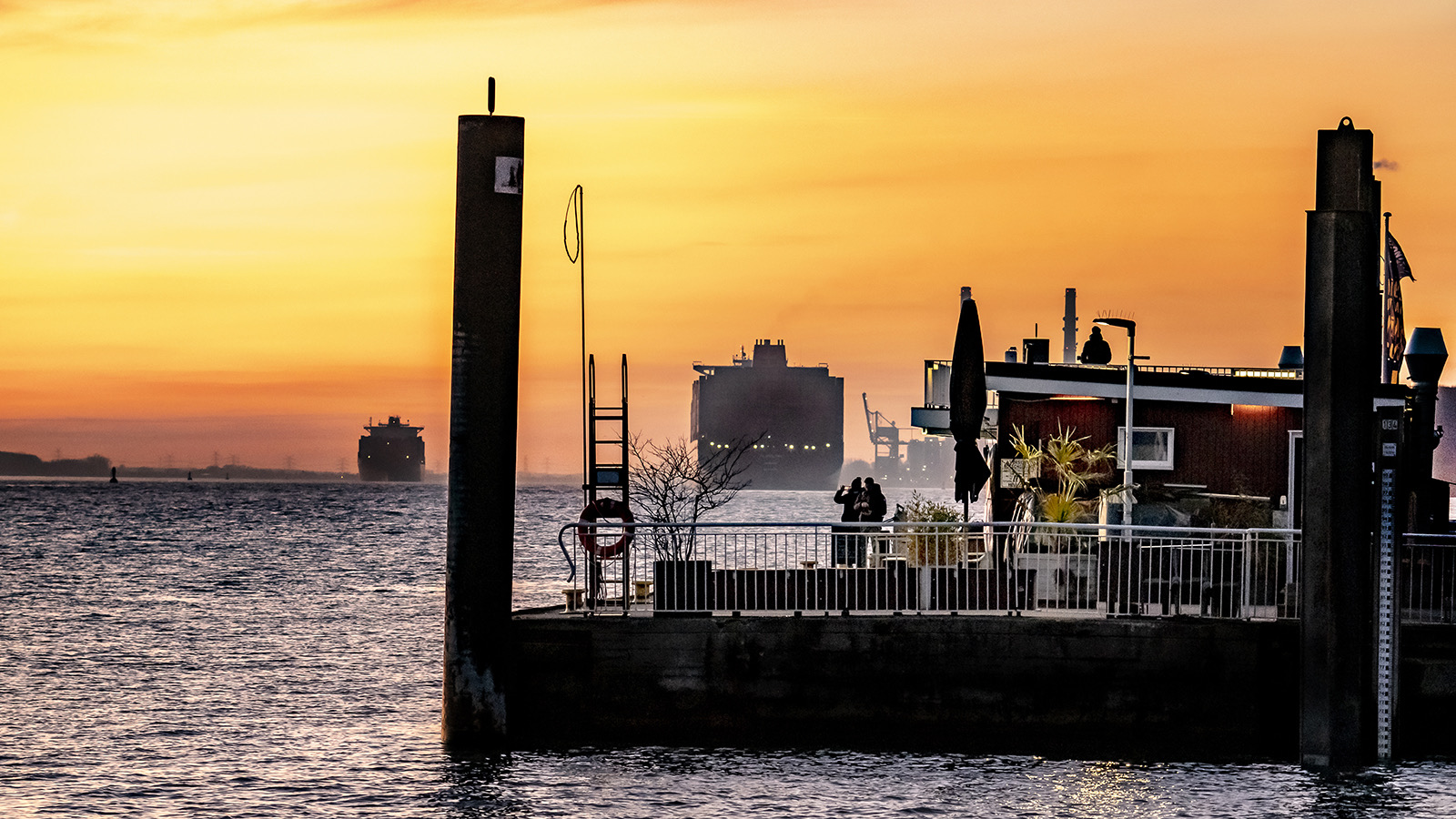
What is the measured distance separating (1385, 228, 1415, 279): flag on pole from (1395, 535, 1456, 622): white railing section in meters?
9.77

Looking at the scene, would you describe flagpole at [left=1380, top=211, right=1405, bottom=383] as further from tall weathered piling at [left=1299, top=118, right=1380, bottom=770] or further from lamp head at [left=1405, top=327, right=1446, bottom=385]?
tall weathered piling at [left=1299, top=118, right=1380, bottom=770]

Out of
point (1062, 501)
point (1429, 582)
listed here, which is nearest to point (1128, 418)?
point (1062, 501)

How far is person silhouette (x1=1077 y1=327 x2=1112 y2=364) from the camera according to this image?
2744 cm

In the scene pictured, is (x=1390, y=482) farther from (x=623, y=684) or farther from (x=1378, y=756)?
(x=623, y=684)

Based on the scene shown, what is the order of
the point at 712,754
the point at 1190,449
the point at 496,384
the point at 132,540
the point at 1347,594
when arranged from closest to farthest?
the point at 1347,594 < the point at 496,384 < the point at 712,754 < the point at 1190,449 < the point at 132,540

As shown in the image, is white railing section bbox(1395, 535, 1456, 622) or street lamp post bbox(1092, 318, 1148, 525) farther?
street lamp post bbox(1092, 318, 1148, 525)

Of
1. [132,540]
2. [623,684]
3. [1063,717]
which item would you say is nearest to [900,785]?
[1063,717]

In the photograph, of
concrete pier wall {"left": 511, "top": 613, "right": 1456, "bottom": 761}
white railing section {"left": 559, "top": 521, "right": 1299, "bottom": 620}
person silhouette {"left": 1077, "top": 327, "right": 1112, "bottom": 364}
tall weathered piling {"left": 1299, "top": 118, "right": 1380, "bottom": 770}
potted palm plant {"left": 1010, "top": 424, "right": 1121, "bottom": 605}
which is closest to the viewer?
tall weathered piling {"left": 1299, "top": 118, "right": 1380, "bottom": 770}

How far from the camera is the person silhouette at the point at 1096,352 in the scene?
2744cm

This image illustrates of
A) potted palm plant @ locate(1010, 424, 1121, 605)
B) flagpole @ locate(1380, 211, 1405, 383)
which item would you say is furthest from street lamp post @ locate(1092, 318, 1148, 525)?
flagpole @ locate(1380, 211, 1405, 383)

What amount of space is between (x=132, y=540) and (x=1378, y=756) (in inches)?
3391

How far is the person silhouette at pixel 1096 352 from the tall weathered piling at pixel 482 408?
13.4 metres

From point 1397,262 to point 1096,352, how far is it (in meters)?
6.46

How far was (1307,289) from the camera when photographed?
51.9 feet
